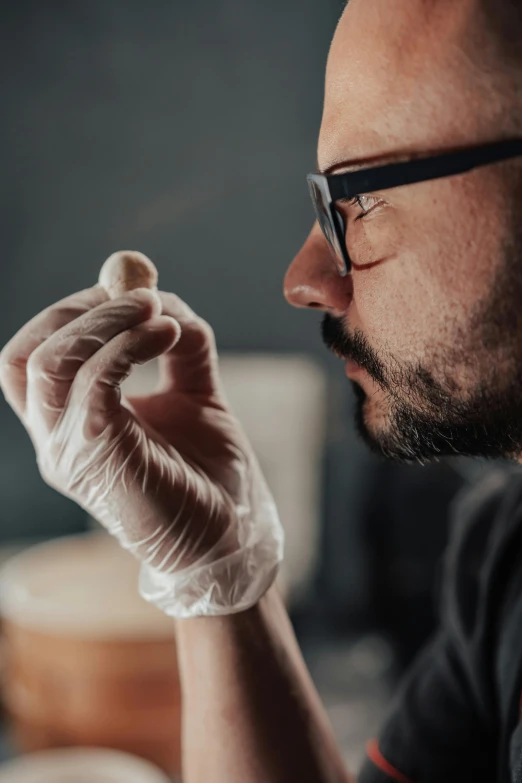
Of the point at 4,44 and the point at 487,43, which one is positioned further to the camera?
the point at 4,44

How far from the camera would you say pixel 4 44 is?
2.56 metres

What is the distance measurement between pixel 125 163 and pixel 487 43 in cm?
197

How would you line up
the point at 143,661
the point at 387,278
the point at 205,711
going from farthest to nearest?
the point at 143,661 < the point at 205,711 < the point at 387,278

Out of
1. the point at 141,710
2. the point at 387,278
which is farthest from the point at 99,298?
the point at 141,710

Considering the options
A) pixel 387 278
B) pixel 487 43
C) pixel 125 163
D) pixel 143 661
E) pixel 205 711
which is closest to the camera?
pixel 487 43

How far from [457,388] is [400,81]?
0.36 m

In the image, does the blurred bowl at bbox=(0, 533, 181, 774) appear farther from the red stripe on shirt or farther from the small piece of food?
the small piece of food

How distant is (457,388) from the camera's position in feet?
2.89

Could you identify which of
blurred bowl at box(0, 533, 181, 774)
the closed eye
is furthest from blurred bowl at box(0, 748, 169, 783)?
the closed eye

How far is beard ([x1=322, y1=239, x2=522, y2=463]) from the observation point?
0.83m

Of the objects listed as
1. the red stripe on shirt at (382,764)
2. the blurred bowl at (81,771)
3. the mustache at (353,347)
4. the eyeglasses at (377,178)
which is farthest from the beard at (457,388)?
the blurred bowl at (81,771)

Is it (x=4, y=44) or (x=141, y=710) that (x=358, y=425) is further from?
(x=4, y=44)

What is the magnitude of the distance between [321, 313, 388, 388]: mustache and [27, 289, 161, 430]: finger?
0.25 m

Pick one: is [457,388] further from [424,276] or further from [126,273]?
[126,273]
